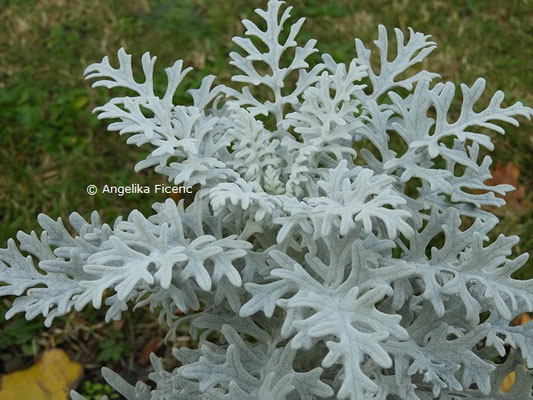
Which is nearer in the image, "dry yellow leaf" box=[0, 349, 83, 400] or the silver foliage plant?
the silver foliage plant

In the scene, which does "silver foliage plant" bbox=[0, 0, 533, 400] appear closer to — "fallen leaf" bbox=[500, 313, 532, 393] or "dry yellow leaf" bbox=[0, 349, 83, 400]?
"fallen leaf" bbox=[500, 313, 532, 393]

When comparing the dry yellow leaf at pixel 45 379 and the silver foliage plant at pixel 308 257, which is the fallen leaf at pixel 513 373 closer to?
the silver foliage plant at pixel 308 257

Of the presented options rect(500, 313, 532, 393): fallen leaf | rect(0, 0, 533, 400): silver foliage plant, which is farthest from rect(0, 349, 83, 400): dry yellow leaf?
rect(500, 313, 532, 393): fallen leaf

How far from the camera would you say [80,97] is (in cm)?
380

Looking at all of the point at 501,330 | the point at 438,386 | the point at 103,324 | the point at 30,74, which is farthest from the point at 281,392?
the point at 30,74

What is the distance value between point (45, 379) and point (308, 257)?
1501mm

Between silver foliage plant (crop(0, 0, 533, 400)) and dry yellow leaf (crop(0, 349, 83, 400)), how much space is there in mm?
850

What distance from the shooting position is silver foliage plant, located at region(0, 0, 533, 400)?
1494mm

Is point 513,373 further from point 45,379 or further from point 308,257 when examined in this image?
point 45,379

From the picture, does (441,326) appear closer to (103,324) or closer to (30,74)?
(103,324)

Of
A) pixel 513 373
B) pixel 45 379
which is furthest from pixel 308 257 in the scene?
pixel 45 379

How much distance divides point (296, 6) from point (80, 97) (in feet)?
4.36

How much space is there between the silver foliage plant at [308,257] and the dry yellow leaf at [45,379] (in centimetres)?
85

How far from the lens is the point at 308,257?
1600 millimetres
